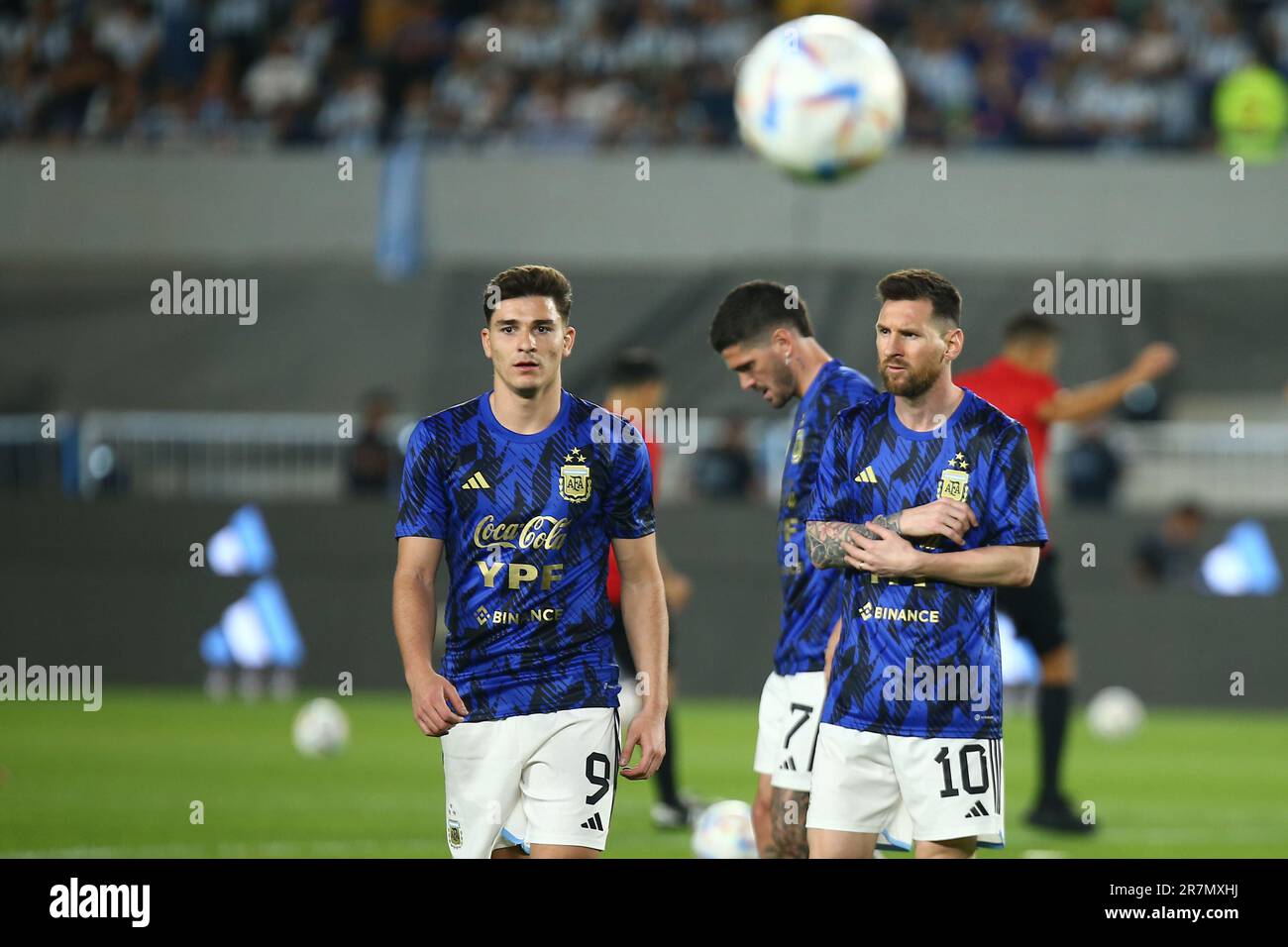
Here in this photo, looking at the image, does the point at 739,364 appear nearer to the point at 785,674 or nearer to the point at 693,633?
the point at 785,674

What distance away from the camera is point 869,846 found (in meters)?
5.80

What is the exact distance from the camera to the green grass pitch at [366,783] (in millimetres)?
9031

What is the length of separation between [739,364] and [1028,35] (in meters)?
14.7

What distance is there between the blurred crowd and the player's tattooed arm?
14219 mm

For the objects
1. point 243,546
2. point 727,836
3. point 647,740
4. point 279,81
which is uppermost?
point 279,81

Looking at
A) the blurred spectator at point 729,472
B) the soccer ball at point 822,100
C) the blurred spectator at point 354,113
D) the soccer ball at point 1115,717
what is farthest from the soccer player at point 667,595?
the blurred spectator at point 354,113

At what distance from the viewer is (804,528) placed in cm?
669

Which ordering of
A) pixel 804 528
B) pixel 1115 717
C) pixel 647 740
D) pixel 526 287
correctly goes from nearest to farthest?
pixel 647 740 < pixel 526 287 < pixel 804 528 < pixel 1115 717

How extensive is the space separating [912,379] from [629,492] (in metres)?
0.84

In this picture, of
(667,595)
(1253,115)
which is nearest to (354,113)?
(1253,115)

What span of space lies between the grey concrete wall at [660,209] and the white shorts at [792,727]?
12.1m

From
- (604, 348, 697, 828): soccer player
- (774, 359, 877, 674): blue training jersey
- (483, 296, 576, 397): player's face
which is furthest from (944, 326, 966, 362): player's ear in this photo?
(604, 348, 697, 828): soccer player

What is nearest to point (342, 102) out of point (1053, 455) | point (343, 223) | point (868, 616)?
point (343, 223)

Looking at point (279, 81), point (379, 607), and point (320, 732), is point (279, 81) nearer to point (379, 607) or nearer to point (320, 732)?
point (379, 607)
